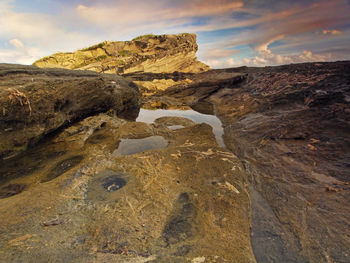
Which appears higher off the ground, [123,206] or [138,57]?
[138,57]

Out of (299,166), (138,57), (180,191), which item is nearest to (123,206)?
(180,191)

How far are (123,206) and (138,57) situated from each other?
94.3 ft

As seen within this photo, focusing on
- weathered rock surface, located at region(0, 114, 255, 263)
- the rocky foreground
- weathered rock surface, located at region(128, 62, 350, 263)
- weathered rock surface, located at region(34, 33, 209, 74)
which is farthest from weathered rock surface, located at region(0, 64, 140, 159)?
weathered rock surface, located at region(34, 33, 209, 74)

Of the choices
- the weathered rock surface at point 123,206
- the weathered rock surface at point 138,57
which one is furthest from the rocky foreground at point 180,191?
the weathered rock surface at point 138,57

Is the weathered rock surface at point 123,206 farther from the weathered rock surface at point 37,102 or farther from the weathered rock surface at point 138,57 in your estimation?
the weathered rock surface at point 138,57

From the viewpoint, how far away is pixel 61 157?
4.46 metres

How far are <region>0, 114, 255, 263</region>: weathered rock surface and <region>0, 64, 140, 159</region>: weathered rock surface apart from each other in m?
0.51

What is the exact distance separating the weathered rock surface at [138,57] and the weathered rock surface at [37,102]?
68.4 ft

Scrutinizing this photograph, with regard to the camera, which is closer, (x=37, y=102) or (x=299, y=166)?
(x=299, y=166)

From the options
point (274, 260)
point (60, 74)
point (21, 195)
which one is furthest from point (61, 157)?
point (274, 260)

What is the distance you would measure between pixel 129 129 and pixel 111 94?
2.73 metres

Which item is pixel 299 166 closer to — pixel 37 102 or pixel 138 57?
pixel 37 102

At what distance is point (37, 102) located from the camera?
185 inches

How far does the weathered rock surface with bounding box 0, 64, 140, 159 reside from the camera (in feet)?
13.5
